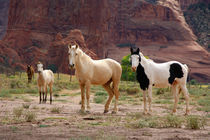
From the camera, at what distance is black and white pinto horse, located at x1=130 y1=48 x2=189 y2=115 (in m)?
12.0

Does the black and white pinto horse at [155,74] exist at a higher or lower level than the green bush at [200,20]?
lower

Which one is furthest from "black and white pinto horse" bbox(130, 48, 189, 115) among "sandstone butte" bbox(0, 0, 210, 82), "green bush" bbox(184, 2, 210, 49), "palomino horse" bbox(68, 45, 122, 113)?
"green bush" bbox(184, 2, 210, 49)

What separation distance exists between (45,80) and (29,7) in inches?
3123

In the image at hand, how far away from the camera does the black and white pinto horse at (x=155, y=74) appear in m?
12.0

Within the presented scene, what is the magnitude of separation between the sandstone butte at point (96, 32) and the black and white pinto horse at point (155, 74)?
66.0 m

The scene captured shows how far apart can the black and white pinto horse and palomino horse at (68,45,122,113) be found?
1.36 metres

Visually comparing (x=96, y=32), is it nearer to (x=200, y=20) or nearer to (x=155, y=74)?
(x=200, y=20)

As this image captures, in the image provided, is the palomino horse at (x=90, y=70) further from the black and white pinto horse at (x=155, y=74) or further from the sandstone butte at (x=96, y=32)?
the sandstone butte at (x=96, y=32)

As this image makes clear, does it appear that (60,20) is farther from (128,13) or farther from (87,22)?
(128,13)

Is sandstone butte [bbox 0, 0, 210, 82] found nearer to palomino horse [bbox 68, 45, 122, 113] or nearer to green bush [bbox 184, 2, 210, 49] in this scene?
green bush [bbox 184, 2, 210, 49]

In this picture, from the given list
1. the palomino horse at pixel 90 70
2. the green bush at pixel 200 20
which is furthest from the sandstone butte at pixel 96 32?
the palomino horse at pixel 90 70

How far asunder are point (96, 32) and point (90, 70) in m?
81.7

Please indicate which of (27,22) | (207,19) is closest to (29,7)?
(27,22)

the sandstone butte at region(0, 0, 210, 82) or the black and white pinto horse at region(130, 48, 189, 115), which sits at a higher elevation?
the sandstone butte at region(0, 0, 210, 82)
